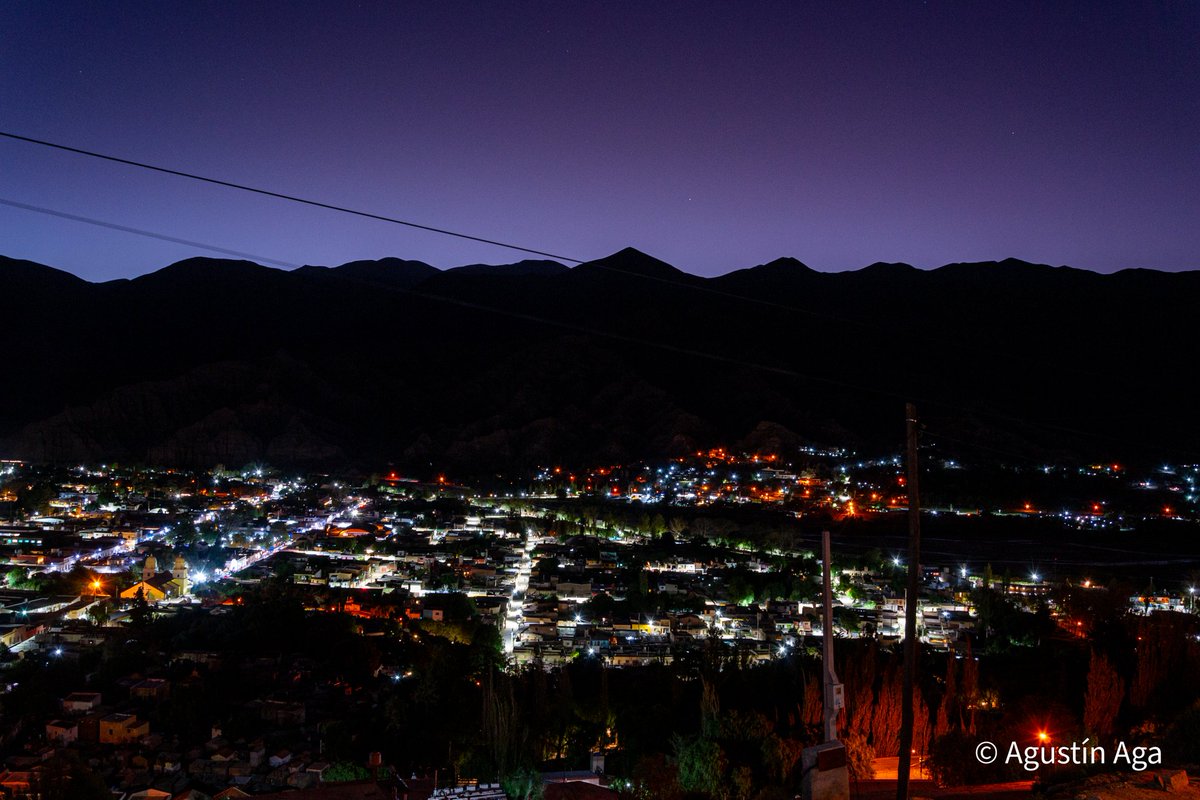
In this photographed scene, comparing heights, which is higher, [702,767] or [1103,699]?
[1103,699]

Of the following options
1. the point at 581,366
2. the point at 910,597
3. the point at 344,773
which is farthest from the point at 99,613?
the point at 581,366

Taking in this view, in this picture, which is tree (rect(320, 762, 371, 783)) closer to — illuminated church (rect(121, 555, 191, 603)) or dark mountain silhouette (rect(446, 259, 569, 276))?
illuminated church (rect(121, 555, 191, 603))

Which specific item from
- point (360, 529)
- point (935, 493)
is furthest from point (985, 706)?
point (935, 493)

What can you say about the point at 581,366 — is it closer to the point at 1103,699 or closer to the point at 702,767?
the point at 1103,699

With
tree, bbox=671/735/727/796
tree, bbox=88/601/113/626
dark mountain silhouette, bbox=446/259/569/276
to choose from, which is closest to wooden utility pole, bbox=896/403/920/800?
tree, bbox=671/735/727/796

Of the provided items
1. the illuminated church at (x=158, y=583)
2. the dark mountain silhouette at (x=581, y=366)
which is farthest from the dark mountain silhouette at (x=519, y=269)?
the illuminated church at (x=158, y=583)

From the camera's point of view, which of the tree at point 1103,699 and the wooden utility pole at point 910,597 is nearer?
the wooden utility pole at point 910,597

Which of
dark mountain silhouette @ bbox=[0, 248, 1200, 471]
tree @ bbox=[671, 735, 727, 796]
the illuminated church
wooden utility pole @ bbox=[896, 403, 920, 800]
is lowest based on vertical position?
the illuminated church

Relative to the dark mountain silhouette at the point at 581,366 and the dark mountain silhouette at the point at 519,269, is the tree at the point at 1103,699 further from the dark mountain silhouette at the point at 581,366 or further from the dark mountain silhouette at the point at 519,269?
the dark mountain silhouette at the point at 519,269
